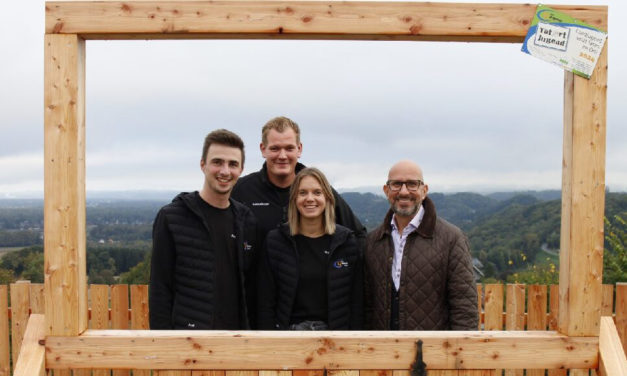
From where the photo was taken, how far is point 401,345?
2.75m

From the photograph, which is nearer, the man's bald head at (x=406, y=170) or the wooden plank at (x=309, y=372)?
the wooden plank at (x=309, y=372)

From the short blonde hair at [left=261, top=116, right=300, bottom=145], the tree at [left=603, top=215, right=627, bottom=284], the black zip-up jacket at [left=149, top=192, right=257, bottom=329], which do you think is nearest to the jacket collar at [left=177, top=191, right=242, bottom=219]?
the black zip-up jacket at [left=149, top=192, right=257, bottom=329]

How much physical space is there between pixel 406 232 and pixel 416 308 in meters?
0.45

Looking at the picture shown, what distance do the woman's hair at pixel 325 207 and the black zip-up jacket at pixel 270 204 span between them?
41cm

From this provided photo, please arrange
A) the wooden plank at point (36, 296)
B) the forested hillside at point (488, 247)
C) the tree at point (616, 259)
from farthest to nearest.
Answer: the forested hillside at point (488, 247) → the tree at point (616, 259) → the wooden plank at point (36, 296)

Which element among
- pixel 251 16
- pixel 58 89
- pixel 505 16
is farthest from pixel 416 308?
pixel 58 89

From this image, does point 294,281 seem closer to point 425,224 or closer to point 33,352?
point 425,224

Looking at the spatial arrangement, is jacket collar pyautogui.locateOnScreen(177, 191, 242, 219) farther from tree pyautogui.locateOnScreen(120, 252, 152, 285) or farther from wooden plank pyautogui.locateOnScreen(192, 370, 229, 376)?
tree pyautogui.locateOnScreen(120, 252, 152, 285)

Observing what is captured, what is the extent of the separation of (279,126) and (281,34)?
0.89 meters

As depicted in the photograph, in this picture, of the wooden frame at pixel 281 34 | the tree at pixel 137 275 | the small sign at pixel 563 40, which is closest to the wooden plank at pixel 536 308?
the wooden frame at pixel 281 34

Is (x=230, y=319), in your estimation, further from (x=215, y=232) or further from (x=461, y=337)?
(x=461, y=337)

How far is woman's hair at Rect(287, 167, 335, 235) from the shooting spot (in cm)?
305

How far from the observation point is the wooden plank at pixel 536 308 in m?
5.45

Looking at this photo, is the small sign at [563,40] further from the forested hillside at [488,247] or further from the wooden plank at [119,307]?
the forested hillside at [488,247]
